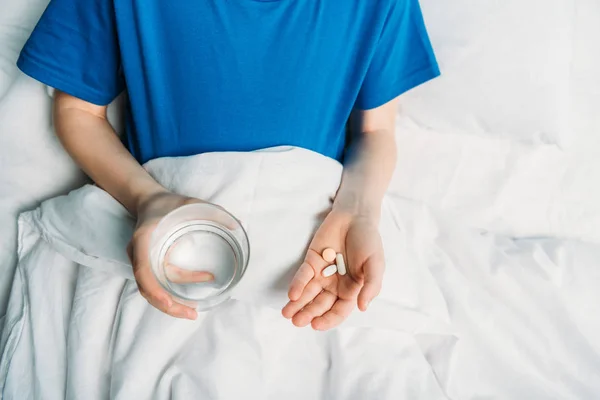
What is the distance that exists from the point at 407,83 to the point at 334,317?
1.24 ft

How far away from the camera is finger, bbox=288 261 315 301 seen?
24.7 inches

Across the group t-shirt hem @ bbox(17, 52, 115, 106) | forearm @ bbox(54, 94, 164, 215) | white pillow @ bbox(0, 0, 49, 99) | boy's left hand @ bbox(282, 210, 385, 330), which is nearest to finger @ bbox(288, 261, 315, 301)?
boy's left hand @ bbox(282, 210, 385, 330)

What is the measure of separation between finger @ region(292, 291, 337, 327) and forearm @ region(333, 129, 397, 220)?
13 cm

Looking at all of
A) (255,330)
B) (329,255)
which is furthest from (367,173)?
(255,330)

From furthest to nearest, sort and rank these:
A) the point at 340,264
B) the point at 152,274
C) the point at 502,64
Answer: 1. the point at 502,64
2. the point at 340,264
3. the point at 152,274

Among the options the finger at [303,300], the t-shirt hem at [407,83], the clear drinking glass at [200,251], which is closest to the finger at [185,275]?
the clear drinking glass at [200,251]

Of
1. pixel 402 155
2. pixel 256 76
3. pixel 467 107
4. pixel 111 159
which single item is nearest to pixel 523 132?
pixel 467 107

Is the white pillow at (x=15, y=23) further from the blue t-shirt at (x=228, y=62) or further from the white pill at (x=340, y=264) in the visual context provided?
the white pill at (x=340, y=264)

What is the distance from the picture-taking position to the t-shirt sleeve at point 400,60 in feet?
2.55

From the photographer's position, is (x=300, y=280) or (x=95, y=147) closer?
(x=300, y=280)

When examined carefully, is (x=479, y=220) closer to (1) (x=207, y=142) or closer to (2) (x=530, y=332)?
(2) (x=530, y=332)

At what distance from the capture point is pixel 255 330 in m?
0.68

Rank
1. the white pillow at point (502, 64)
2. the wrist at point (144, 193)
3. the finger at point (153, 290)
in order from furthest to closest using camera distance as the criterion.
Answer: the white pillow at point (502, 64), the wrist at point (144, 193), the finger at point (153, 290)

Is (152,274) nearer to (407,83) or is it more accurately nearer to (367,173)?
(367,173)
